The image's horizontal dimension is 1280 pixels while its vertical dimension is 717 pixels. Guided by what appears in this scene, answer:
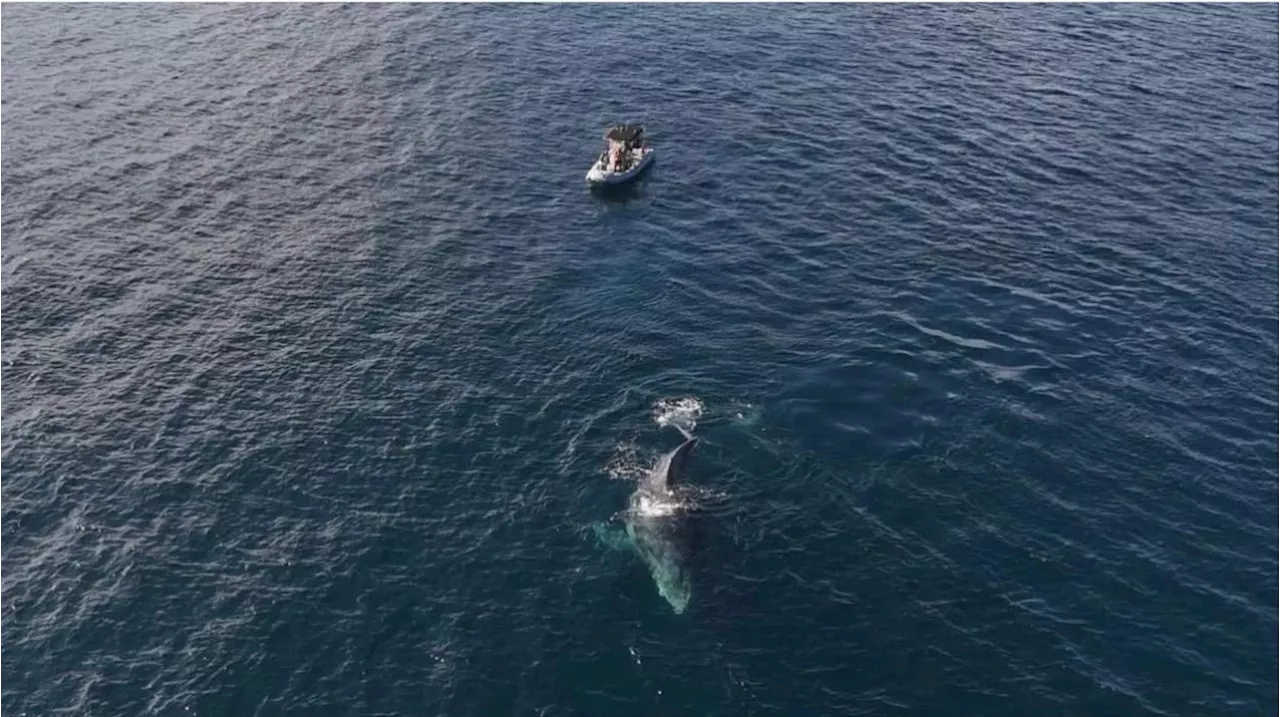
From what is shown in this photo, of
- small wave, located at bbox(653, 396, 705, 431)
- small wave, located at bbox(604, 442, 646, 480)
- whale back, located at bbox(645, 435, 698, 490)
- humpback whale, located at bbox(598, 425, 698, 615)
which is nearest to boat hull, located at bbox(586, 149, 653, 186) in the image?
small wave, located at bbox(653, 396, 705, 431)

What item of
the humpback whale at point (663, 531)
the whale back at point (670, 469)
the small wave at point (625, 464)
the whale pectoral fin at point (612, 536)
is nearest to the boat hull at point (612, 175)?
the small wave at point (625, 464)

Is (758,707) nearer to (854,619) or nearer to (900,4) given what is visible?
(854,619)

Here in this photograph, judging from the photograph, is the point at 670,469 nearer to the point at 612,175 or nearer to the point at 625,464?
the point at 625,464

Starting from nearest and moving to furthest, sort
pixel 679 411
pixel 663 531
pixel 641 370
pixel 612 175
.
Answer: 1. pixel 663 531
2. pixel 679 411
3. pixel 641 370
4. pixel 612 175

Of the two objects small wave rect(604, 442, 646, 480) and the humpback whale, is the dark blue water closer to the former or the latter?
small wave rect(604, 442, 646, 480)

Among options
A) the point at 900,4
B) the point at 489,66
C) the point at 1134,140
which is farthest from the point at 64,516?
the point at 900,4

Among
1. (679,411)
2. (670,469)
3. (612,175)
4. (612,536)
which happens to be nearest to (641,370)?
(679,411)
